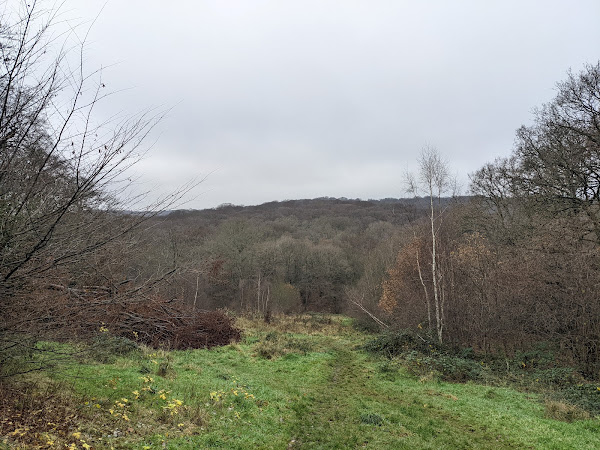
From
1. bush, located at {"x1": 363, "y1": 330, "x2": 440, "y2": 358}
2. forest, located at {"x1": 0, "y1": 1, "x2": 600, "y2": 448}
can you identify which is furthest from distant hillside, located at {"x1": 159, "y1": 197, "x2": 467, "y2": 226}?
bush, located at {"x1": 363, "y1": 330, "x2": 440, "y2": 358}

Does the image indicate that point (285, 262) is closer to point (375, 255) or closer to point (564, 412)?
point (375, 255)

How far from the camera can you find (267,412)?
7828mm

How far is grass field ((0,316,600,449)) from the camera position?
5.58 m

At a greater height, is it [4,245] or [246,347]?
[4,245]

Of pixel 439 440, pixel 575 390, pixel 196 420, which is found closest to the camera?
pixel 196 420

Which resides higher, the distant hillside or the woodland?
the distant hillside

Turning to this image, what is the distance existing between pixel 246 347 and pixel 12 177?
1458 centimetres


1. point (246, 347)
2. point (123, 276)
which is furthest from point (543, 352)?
point (123, 276)

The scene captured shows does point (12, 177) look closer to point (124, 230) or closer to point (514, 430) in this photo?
point (124, 230)

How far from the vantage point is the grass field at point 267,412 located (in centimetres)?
558

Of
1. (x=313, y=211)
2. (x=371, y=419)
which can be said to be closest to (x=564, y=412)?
(x=371, y=419)

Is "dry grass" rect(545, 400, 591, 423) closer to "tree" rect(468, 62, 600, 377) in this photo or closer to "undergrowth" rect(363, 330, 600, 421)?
"undergrowth" rect(363, 330, 600, 421)

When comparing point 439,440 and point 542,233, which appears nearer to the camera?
point 439,440

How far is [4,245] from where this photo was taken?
337 cm
